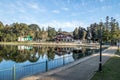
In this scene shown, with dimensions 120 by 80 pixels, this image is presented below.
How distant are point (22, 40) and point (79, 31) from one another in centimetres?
3821

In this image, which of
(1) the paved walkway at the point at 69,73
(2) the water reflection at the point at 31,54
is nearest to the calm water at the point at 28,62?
(2) the water reflection at the point at 31,54

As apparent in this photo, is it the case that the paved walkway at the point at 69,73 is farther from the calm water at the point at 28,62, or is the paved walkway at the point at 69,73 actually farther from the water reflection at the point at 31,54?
the water reflection at the point at 31,54

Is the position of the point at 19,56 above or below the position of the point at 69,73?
below

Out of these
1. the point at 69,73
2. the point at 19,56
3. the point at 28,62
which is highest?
the point at 69,73

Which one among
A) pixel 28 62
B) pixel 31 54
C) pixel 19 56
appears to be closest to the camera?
pixel 28 62

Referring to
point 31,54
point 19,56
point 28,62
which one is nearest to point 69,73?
point 28,62

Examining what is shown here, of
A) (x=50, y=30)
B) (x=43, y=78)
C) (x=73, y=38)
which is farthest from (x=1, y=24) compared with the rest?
(x=43, y=78)

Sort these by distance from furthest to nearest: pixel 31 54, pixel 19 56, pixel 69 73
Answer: pixel 31 54 → pixel 19 56 → pixel 69 73

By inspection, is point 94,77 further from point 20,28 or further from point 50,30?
point 50,30

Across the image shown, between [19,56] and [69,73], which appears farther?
[19,56]

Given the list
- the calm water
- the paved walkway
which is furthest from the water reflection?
the paved walkway

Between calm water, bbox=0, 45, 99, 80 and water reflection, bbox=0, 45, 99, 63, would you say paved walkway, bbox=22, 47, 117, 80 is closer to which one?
calm water, bbox=0, 45, 99, 80

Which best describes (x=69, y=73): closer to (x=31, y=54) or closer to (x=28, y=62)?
(x=28, y=62)

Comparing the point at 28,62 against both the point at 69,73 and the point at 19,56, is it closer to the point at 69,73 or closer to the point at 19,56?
the point at 19,56
